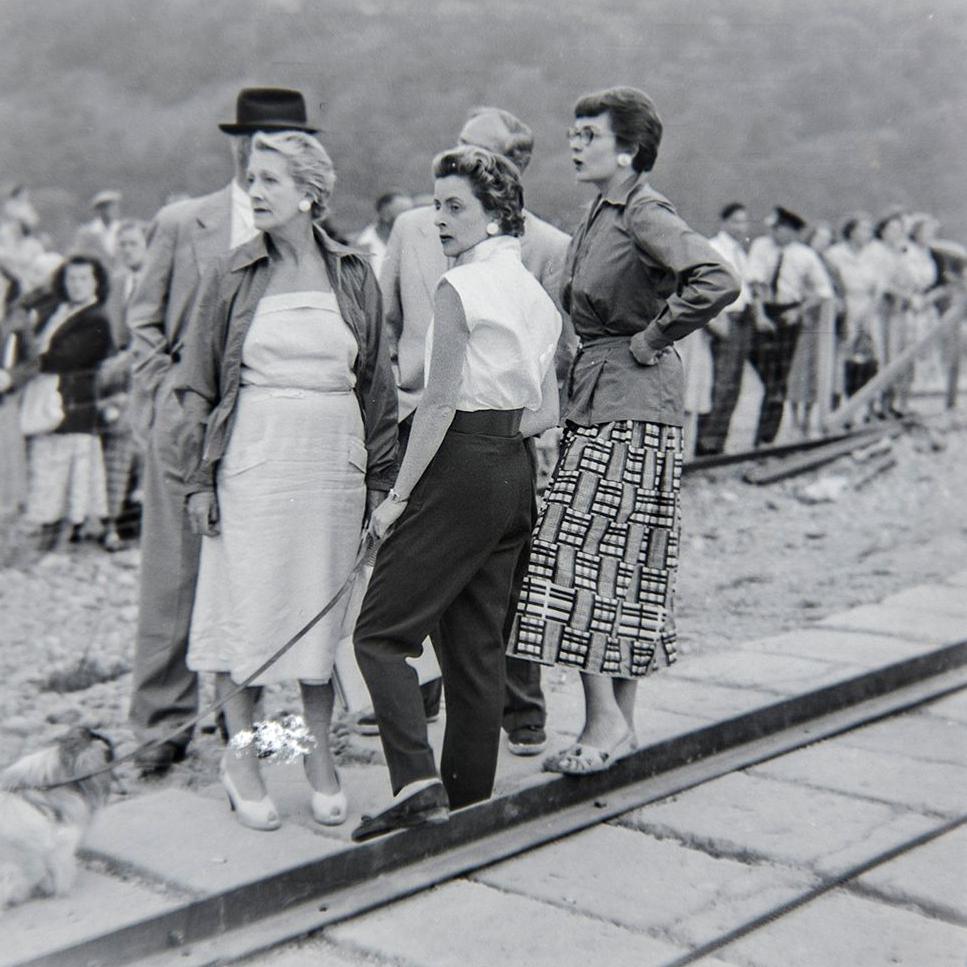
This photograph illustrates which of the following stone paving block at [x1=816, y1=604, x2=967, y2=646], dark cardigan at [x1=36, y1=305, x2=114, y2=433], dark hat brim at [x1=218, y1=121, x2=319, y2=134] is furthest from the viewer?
dark cardigan at [x1=36, y1=305, x2=114, y2=433]

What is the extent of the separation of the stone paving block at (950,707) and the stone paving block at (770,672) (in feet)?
0.98

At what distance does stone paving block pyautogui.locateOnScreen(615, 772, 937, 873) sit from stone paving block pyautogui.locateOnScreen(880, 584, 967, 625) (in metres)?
2.37

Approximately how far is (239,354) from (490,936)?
5.15ft

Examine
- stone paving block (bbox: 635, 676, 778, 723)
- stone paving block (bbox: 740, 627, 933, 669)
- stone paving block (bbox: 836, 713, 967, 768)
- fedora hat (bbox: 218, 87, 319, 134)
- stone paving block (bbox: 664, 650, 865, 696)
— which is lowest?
stone paving block (bbox: 836, 713, 967, 768)

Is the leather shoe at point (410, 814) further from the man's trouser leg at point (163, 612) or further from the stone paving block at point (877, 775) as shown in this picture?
the stone paving block at point (877, 775)

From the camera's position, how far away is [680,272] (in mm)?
3908

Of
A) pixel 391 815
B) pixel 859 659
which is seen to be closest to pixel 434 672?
pixel 391 815

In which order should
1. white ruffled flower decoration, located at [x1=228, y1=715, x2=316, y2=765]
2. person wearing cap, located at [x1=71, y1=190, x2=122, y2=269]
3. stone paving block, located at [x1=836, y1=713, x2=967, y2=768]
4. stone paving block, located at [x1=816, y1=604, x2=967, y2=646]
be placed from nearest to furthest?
white ruffled flower decoration, located at [x1=228, y1=715, x2=316, y2=765], stone paving block, located at [x1=836, y1=713, x2=967, y2=768], stone paving block, located at [x1=816, y1=604, x2=967, y2=646], person wearing cap, located at [x1=71, y1=190, x2=122, y2=269]

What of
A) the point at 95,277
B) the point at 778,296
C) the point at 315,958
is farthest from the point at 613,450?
the point at 778,296

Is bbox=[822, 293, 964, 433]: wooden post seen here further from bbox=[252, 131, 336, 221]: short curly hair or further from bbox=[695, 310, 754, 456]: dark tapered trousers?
bbox=[252, 131, 336, 221]: short curly hair

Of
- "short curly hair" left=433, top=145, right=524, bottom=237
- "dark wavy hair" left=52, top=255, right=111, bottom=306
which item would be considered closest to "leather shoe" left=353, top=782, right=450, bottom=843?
"short curly hair" left=433, top=145, right=524, bottom=237

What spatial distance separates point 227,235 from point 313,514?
45.0 inches

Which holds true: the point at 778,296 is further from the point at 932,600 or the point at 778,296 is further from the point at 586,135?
the point at 586,135

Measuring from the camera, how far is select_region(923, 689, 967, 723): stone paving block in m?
5.35
